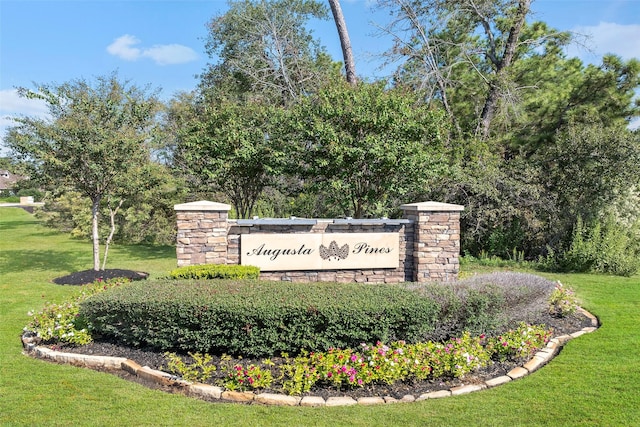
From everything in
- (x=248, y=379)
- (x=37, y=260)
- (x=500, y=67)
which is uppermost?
(x=500, y=67)

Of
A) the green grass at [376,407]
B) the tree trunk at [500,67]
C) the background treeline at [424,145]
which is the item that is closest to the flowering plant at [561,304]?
the green grass at [376,407]

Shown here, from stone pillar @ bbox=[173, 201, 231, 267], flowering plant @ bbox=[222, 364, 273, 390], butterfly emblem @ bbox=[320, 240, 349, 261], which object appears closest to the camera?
flowering plant @ bbox=[222, 364, 273, 390]

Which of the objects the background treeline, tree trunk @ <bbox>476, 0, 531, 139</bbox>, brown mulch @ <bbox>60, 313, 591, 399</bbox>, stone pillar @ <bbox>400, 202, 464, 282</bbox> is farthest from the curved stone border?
tree trunk @ <bbox>476, 0, 531, 139</bbox>

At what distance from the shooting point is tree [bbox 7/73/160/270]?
325 inches

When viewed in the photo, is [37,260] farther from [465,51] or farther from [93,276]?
[465,51]

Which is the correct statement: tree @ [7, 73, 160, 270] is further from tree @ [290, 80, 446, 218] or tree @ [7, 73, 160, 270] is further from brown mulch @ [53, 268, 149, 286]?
tree @ [290, 80, 446, 218]

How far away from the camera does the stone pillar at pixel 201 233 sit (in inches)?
265

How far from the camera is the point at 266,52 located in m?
17.8

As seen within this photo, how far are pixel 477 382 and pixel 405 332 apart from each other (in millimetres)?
829

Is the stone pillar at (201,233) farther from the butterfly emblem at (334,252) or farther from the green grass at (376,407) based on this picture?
the green grass at (376,407)

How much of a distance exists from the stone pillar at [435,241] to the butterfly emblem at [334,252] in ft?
4.28

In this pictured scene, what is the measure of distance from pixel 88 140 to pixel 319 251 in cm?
493

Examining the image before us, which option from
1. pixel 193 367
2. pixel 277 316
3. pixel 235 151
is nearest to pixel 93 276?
pixel 235 151

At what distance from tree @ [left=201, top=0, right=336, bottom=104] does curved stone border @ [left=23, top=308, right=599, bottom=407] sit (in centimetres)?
1261
